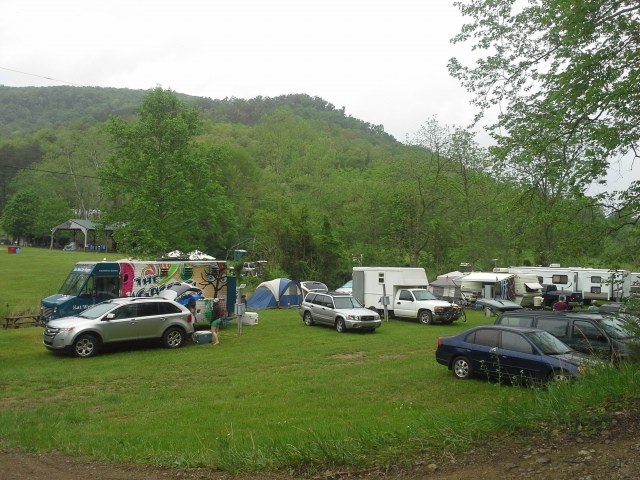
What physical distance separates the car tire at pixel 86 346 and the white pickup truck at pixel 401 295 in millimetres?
13534

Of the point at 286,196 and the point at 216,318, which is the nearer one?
the point at 216,318

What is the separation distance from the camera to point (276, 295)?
31906 mm

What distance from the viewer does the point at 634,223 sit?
948 cm

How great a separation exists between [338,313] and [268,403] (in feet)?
39.7

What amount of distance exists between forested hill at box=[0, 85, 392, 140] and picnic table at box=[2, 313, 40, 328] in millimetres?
40433

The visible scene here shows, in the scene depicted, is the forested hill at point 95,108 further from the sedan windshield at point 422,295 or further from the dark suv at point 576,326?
the dark suv at point 576,326

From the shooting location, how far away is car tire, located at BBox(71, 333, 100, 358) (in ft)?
52.5

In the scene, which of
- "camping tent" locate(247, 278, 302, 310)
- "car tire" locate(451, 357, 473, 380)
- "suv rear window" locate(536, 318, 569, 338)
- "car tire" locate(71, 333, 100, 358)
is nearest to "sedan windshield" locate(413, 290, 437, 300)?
"camping tent" locate(247, 278, 302, 310)

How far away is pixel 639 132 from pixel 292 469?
8025 mm

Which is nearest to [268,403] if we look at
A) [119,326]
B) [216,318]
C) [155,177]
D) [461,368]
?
[461,368]

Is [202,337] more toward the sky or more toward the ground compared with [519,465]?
more toward the ground

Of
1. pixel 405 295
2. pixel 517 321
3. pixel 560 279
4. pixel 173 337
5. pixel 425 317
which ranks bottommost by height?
pixel 173 337

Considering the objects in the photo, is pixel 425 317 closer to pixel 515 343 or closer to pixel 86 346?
pixel 515 343

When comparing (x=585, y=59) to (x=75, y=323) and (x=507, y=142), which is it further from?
(x=75, y=323)
